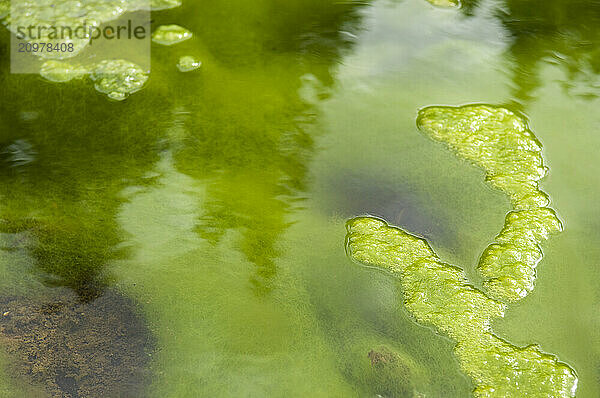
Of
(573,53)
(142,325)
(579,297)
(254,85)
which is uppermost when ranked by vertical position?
(573,53)

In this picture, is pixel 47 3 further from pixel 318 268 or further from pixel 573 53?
pixel 573 53

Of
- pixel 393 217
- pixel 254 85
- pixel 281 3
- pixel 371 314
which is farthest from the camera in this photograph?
pixel 281 3

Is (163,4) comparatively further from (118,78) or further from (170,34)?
(118,78)

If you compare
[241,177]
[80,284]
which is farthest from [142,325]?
[241,177]

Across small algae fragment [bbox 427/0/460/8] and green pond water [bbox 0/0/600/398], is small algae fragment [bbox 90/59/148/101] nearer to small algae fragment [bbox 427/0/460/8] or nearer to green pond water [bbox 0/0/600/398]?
green pond water [bbox 0/0/600/398]

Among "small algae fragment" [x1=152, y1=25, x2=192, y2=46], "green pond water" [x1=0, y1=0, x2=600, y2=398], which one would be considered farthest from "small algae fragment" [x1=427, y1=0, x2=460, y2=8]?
"small algae fragment" [x1=152, y1=25, x2=192, y2=46]

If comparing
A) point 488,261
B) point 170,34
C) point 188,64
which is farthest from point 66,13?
point 488,261

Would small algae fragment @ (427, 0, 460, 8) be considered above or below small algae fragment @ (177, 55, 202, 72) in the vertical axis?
above
